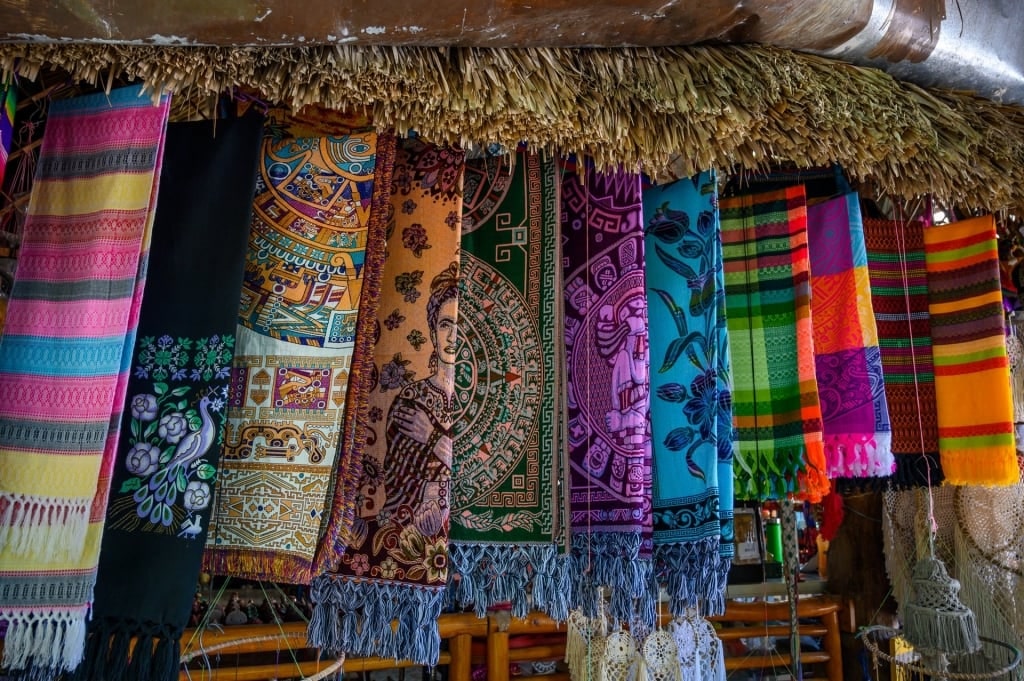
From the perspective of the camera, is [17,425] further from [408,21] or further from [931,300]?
[931,300]

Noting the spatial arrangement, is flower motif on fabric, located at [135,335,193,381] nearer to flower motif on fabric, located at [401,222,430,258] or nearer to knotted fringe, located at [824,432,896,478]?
flower motif on fabric, located at [401,222,430,258]

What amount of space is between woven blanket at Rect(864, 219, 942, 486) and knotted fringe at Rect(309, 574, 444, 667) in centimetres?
175

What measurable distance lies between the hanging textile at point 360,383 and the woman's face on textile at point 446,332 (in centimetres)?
15

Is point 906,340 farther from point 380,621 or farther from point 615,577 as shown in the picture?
point 380,621

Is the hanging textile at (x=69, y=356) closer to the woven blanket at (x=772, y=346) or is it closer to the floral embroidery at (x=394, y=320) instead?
the floral embroidery at (x=394, y=320)

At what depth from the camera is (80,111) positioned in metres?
1.61

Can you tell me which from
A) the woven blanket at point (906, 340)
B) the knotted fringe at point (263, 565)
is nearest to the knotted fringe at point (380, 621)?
the knotted fringe at point (263, 565)

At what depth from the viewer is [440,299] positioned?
1.81 metres

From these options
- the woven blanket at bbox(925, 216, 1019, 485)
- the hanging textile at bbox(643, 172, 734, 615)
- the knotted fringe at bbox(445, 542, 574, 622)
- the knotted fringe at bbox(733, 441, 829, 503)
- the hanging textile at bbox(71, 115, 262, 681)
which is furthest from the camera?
the woven blanket at bbox(925, 216, 1019, 485)

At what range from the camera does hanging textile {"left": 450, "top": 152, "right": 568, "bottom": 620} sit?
5.82ft

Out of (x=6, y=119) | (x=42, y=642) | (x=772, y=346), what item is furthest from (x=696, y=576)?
(x=6, y=119)

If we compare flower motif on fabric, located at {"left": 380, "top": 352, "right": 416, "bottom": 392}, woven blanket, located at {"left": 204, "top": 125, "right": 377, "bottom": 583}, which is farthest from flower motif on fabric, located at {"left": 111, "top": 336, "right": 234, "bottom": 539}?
flower motif on fabric, located at {"left": 380, "top": 352, "right": 416, "bottom": 392}

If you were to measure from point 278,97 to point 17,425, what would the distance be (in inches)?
32.5

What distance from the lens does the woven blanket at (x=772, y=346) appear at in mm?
2135
